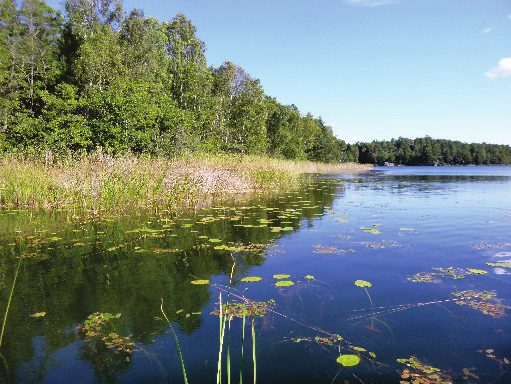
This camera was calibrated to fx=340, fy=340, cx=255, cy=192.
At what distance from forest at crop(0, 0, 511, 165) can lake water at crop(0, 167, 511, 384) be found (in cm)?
1445

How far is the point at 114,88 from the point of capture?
2414cm

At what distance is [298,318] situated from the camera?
3387mm

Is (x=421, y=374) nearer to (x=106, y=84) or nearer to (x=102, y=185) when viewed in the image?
(x=102, y=185)

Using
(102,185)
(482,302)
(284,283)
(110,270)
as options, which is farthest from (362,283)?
(102,185)

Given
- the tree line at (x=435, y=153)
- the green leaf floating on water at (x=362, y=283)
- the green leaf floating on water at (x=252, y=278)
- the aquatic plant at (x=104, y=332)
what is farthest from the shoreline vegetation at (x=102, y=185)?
the tree line at (x=435, y=153)

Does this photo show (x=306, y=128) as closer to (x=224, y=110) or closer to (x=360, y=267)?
(x=224, y=110)

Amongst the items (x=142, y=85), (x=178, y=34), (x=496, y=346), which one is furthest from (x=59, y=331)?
(x=178, y=34)

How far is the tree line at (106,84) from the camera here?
24062 millimetres

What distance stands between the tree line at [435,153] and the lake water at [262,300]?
12890 cm

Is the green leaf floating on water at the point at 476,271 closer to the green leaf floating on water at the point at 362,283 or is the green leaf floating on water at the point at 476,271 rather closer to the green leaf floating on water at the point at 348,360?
the green leaf floating on water at the point at 362,283

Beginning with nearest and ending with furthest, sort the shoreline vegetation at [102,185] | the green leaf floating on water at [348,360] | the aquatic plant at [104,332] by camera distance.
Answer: the green leaf floating on water at [348,360]
the aquatic plant at [104,332]
the shoreline vegetation at [102,185]

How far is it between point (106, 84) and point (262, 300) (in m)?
27.6

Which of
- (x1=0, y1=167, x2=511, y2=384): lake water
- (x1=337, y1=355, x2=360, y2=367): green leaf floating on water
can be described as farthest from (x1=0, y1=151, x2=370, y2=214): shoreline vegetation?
(x1=337, y1=355, x2=360, y2=367): green leaf floating on water

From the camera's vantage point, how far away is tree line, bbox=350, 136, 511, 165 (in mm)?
133000
